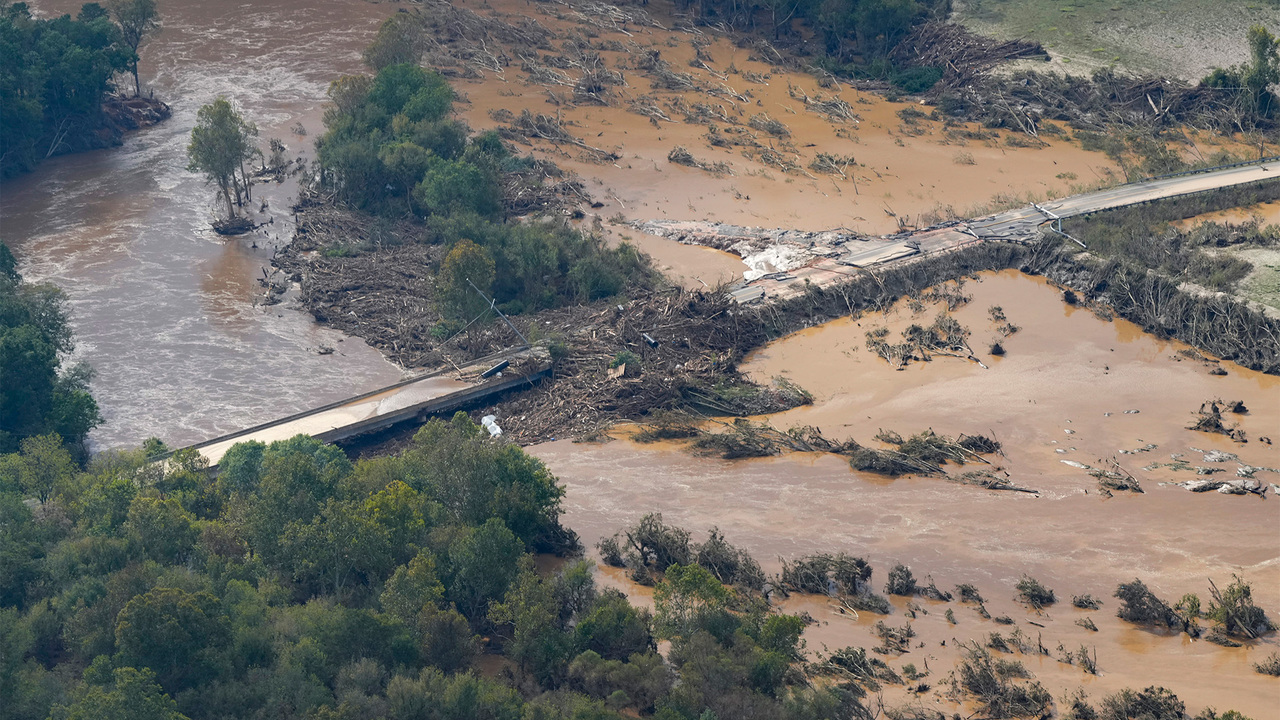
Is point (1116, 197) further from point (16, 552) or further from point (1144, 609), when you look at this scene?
point (16, 552)

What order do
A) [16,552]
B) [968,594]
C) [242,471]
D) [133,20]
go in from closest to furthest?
[16,552], [968,594], [242,471], [133,20]

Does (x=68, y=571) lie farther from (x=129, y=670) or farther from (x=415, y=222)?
(x=415, y=222)

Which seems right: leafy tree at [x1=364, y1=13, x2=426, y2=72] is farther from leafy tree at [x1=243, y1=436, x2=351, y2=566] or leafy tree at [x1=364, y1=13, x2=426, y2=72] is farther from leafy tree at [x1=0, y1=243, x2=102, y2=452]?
leafy tree at [x1=243, y1=436, x2=351, y2=566]

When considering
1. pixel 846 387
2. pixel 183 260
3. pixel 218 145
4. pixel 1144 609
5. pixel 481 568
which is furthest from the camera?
pixel 218 145

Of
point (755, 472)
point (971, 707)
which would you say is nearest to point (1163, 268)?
point (755, 472)

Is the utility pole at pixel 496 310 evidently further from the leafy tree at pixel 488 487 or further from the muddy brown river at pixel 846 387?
the leafy tree at pixel 488 487

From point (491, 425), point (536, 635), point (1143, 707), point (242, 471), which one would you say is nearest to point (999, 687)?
point (1143, 707)
